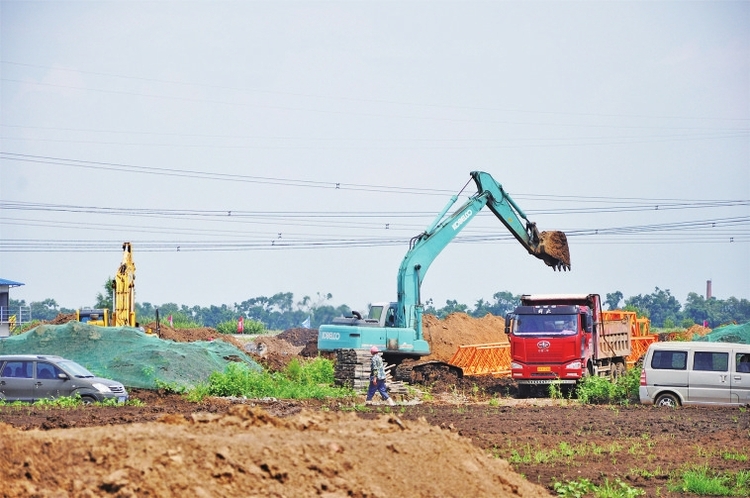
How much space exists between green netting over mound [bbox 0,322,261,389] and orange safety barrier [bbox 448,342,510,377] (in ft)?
31.0

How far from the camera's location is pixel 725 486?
14.9 meters

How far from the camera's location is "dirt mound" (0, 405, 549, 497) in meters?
10.3

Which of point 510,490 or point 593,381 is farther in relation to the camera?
point 593,381

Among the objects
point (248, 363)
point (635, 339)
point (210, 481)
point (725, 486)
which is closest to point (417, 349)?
point (248, 363)

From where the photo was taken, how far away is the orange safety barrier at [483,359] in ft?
128

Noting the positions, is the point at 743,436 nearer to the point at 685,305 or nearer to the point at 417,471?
the point at 417,471

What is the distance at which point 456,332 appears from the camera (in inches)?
1989

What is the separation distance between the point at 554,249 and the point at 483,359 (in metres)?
5.91

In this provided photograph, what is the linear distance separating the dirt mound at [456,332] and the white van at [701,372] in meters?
19.5

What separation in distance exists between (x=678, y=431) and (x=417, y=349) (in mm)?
14216

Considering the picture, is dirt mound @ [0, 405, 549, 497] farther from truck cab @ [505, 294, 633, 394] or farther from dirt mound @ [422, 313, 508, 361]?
dirt mound @ [422, 313, 508, 361]

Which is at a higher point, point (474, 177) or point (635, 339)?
point (474, 177)

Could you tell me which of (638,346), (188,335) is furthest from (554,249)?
(188,335)

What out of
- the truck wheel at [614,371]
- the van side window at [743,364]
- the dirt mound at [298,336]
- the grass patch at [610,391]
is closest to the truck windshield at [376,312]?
the grass patch at [610,391]
